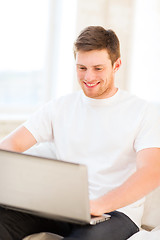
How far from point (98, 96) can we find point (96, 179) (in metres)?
0.38

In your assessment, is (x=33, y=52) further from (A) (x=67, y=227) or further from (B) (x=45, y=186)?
(B) (x=45, y=186)

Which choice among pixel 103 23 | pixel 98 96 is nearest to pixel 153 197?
pixel 98 96

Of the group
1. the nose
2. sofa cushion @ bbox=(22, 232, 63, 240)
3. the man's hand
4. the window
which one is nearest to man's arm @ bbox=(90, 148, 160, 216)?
the man's hand

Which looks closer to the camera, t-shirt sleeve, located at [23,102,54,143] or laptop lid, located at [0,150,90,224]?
laptop lid, located at [0,150,90,224]

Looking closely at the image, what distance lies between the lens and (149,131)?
5.76 feet

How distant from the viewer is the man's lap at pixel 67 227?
1499 millimetres

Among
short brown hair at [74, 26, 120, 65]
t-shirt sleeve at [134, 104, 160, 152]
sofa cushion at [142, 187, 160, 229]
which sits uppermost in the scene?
short brown hair at [74, 26, 120, 65]

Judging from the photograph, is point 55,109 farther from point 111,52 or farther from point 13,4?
point 13,4

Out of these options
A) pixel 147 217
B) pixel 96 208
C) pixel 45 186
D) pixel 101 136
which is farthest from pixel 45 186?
pixel 147 217

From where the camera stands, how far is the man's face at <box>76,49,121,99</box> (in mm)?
1826

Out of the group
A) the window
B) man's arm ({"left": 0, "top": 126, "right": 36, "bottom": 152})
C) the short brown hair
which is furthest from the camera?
the window

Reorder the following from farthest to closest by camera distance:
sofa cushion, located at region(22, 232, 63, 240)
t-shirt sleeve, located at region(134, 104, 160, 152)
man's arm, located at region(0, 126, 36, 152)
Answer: man's arm, located at region(0, 126, 36, 152) → t-shirt sleeve, located at region(134, 104, 160, 152) → sofa cushion, located at region(22, 232, 63, 240)

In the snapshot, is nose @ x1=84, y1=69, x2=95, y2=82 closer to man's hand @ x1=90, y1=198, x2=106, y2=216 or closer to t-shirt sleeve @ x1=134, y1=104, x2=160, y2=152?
t-shirt sleeve @ x1=134, y1=104, x2=160, y2=152

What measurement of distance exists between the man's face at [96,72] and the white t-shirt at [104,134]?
4 centimetres
